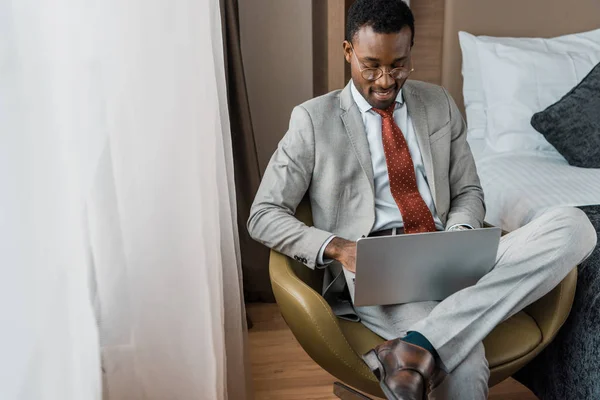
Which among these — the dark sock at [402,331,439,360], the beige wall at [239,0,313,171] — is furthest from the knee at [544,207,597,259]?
the beige wall at [239,0,313,171]

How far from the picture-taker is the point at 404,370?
140 cm

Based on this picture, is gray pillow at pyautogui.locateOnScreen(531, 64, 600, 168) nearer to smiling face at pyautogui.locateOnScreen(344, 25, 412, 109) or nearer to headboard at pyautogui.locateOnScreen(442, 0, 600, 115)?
headboard at pyautogui.locateOnScreen(442, 0, 600, 115)

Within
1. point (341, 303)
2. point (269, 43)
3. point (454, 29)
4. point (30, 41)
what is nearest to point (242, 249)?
point (269, 43)

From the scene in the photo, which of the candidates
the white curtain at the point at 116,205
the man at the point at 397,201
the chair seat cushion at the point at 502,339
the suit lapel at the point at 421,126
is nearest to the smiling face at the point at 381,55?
the man at the point at 397,201

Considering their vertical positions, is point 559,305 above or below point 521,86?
below

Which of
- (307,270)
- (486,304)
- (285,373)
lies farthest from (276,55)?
(486,304)

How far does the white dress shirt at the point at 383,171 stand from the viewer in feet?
5.79

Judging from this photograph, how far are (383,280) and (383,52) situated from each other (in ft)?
1.79

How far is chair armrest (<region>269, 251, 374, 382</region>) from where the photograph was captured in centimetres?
151

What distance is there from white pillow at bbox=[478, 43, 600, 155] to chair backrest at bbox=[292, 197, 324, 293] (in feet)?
3.35

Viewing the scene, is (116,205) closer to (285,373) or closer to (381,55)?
(381,55)

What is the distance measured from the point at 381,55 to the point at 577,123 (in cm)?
105

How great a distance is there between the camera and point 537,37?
273 centimetres

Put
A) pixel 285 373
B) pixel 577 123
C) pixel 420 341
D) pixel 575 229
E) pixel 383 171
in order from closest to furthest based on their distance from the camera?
pixel 420 341 → pixel 575 229 → pixel 383 171 → pixel 285 373 → pixel 577 123
